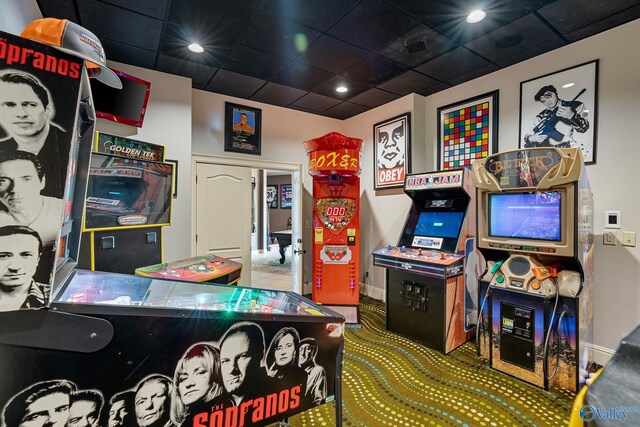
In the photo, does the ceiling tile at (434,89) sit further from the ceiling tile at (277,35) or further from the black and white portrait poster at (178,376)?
the black and white portrait poster at (178,376)

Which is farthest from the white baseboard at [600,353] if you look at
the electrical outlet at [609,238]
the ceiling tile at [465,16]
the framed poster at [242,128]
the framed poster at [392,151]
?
the framed poster at [242,128]

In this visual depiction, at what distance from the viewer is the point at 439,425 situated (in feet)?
6.19

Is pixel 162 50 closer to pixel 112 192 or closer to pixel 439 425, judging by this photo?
pixel 112 192

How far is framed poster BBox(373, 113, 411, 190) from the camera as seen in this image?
3.97m

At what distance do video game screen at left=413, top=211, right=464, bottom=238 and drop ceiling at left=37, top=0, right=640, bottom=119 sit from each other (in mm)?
1599

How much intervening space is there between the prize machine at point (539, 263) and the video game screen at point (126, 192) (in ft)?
8.91

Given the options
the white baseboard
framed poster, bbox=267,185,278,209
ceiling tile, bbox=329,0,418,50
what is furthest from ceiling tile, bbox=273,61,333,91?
framed poster, bbox=267,185,278,209

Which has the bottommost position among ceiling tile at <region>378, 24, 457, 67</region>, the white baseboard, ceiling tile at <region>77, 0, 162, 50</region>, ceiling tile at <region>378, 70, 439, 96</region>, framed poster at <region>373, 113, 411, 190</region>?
the white baseboard

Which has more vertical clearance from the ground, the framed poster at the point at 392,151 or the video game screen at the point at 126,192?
the framed poster at the point at 392,151

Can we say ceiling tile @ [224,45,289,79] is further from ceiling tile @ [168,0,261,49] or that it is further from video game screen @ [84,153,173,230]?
video game screen @ [84,153,173,230]

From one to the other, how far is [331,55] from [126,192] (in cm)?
222

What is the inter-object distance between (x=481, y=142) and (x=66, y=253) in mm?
3762

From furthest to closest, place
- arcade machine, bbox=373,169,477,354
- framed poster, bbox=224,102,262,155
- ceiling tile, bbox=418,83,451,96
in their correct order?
framed poster, bbox=224,102,262,155 < ceiling tile, bbox=418,83,451,96 < arcade machine, bbox=373,169,477,354

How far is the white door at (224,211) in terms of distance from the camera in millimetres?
3779
